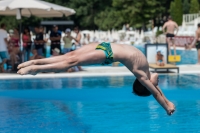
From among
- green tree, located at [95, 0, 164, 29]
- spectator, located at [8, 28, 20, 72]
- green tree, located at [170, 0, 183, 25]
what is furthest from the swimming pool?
green tree, located at [95, 0, 164, 29]

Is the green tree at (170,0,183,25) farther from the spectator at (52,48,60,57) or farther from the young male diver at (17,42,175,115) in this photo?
the young male diver at (17,42,175,115)

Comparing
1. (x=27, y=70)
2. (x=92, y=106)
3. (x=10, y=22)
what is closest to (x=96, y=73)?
(x=92, y=106)

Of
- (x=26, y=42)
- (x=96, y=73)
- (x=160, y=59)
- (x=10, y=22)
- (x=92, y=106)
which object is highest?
(x=26, y=42)

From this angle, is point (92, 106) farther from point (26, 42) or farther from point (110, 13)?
point (110, 13)

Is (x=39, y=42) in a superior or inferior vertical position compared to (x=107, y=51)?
inferior

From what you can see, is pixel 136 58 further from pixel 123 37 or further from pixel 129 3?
Answer: pixel 129 3

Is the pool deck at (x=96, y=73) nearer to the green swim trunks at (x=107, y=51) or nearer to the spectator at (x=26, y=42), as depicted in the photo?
the spectator at (x=26, y=42)

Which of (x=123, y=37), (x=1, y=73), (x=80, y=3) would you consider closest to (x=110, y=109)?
(x=1, y=73)

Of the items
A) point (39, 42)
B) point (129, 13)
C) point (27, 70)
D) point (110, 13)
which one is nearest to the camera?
point (27, 70)

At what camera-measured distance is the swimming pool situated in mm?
7305

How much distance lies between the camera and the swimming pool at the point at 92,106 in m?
7.30

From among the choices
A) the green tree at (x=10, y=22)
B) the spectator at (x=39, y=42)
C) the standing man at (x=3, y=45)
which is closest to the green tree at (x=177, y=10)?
the green tree at (x=10, y=22)

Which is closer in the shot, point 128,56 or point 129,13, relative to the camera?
point 128,56

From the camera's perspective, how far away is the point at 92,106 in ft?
30.6
